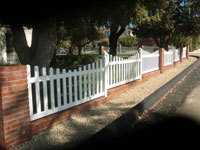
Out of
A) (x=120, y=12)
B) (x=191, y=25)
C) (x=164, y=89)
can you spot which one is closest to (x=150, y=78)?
(x=164, y=89)

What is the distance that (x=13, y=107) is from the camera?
2898 mm

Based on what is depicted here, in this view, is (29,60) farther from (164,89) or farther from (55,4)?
(164,89)

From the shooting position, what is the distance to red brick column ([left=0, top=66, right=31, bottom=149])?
2.77 meters

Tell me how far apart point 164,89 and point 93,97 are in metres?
2.55

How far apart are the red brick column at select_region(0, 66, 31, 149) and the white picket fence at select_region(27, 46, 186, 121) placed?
153 millimetres

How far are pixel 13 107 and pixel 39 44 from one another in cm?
219

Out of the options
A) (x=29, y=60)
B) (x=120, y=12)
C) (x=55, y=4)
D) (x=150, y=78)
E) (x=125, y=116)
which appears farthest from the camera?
(x=150, y=78)

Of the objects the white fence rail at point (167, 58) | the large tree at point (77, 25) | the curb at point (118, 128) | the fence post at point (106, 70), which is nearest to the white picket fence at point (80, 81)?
the fence post at point (106, 70)

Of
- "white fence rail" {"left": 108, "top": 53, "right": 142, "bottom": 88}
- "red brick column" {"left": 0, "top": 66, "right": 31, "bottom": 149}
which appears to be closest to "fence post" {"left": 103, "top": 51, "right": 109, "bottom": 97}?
"white fence rail" {"left": 108, "top": 53, "right": 142, "bottom": 88}

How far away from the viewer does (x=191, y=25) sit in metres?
18.4

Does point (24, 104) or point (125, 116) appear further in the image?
point (125, 116)

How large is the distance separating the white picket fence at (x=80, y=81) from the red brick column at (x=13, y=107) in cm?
15

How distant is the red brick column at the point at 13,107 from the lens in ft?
9.09

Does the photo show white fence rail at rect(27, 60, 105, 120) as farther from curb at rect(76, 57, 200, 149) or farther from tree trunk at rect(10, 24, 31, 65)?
curb at rect(76, 57, 200, 149)
